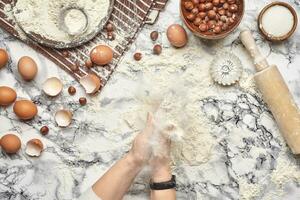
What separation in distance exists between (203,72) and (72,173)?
45 centimetres

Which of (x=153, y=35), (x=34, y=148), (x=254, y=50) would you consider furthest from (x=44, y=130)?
(x=254, y=50)

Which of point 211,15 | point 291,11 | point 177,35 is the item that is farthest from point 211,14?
point 291,11

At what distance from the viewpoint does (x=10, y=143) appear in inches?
52.7

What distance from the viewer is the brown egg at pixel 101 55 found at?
1.34 metres

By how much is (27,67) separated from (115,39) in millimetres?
242

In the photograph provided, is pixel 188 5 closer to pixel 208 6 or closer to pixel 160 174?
pixel 208 6

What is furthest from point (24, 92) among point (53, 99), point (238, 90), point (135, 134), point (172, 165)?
point (238, 90)

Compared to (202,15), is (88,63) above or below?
below

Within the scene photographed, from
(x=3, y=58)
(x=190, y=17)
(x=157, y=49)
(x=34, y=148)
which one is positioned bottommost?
(x=34, y=148)

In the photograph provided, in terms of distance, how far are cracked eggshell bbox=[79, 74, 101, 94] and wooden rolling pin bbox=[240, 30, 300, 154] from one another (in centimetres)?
40

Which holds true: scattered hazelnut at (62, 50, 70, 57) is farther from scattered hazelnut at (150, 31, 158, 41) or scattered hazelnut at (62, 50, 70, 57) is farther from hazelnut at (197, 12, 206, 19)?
hazelnut at (197, 12, 206, 19)

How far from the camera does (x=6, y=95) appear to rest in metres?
1.33

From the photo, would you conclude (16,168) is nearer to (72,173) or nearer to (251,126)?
(72,173)

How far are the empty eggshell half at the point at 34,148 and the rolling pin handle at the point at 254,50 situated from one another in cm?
60
